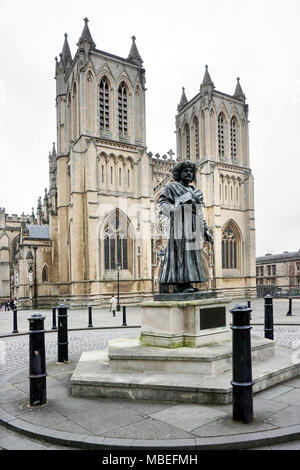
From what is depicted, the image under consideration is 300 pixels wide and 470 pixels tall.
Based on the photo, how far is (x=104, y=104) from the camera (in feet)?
103

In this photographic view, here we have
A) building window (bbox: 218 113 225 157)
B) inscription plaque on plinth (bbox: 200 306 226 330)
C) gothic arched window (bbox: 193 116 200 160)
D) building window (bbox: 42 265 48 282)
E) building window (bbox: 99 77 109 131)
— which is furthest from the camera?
gothic arched window (bbox: 193 116 200 160)

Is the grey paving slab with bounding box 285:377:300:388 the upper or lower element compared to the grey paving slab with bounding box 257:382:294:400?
lower

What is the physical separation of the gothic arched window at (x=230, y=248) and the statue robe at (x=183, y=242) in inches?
1295

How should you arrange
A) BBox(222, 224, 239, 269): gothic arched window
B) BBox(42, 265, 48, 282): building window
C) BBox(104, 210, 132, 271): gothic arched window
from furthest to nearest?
1. BBox(222, 224, 239, 269): gothic arched window
2. BBox(42, 265, 48, 282): building window
3. BBox(104, 210, 132, 271): gothic arched window

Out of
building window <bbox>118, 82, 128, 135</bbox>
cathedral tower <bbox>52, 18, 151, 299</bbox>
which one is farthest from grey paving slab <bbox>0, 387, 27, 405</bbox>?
building window <bbox>118, 82, 128, 135</bbox>

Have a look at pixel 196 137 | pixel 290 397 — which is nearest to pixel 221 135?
pixel 196 137

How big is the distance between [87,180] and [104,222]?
371 cm

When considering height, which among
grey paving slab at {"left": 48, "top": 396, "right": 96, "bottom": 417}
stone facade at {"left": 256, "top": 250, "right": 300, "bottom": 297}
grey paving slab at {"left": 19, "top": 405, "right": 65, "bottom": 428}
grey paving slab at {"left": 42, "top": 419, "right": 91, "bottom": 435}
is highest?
grey paving slab at {"left": 42, "top": 419, "right": 91, "bottom": 435}

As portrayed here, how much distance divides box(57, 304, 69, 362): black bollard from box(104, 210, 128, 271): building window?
2288 cm

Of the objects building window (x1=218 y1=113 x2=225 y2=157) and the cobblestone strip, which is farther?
building window (x1=218 y1=113 x2=225 y2=157)

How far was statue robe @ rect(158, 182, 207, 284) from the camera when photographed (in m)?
5.97

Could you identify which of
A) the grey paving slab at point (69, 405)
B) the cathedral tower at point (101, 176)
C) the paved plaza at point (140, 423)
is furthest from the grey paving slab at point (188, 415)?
the cathedral tower at point (101, 176)

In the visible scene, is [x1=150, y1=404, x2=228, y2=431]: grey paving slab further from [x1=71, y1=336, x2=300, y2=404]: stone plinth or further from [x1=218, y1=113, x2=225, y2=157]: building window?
[x1=218, y1=113, x2=225, y2=157]: building window

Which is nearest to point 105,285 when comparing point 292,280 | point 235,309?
point 235,309
